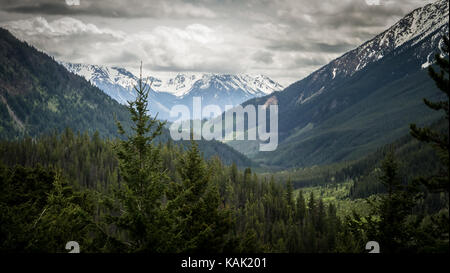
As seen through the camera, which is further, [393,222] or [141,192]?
[393,222]

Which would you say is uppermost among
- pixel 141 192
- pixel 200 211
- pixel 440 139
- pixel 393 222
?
pixel 440 139

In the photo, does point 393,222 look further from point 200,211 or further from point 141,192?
point 141,192

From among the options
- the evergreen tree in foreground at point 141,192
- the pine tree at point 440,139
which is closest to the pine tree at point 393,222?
the pine tree at point 440,139

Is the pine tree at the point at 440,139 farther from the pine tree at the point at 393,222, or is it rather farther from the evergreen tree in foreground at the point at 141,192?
the evergreen tree in foreground at the point at 141,192

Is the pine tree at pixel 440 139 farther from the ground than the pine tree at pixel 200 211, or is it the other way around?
the pine tree at pixel 440 139

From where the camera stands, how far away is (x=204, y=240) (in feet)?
89.1

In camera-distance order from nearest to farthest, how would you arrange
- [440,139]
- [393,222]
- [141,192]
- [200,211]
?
1. [440,139]
2. [141,192]
3. [200,211]
4. [393,222]

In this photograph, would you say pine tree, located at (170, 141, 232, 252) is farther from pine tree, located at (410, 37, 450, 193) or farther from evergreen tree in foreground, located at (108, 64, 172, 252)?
pine tree, located at (410, 37, 450, 193)

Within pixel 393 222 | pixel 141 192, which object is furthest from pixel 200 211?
pixel 393 222

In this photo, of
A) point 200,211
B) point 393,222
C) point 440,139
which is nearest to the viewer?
point 440,139

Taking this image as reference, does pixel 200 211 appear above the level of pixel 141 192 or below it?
below
